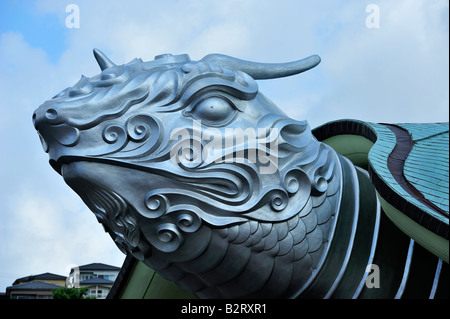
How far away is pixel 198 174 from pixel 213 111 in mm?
521

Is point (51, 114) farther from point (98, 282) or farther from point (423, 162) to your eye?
point (98, 282)

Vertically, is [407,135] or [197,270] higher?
[407,135]

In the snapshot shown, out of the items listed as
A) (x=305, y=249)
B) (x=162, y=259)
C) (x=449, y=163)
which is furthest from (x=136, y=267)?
(x=449, y=163)

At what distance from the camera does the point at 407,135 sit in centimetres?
636

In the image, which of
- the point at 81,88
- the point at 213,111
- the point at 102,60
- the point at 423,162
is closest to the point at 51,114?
the point at 81,88

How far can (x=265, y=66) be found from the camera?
234 inches

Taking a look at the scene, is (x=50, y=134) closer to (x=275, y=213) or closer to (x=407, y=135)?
(x=275, y=213)

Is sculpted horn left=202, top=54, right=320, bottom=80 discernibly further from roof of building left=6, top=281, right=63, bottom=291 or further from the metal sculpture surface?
roof of building left=6, top=281, right=63, bottom=291

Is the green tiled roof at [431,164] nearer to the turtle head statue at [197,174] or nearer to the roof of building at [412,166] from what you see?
the roof of building at [412,166]

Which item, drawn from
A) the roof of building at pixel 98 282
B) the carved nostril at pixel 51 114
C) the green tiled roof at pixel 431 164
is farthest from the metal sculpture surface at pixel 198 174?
the roof of building at pixel 98 282

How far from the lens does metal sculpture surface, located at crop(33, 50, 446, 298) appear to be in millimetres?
5176

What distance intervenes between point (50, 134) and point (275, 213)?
6.07 feet
